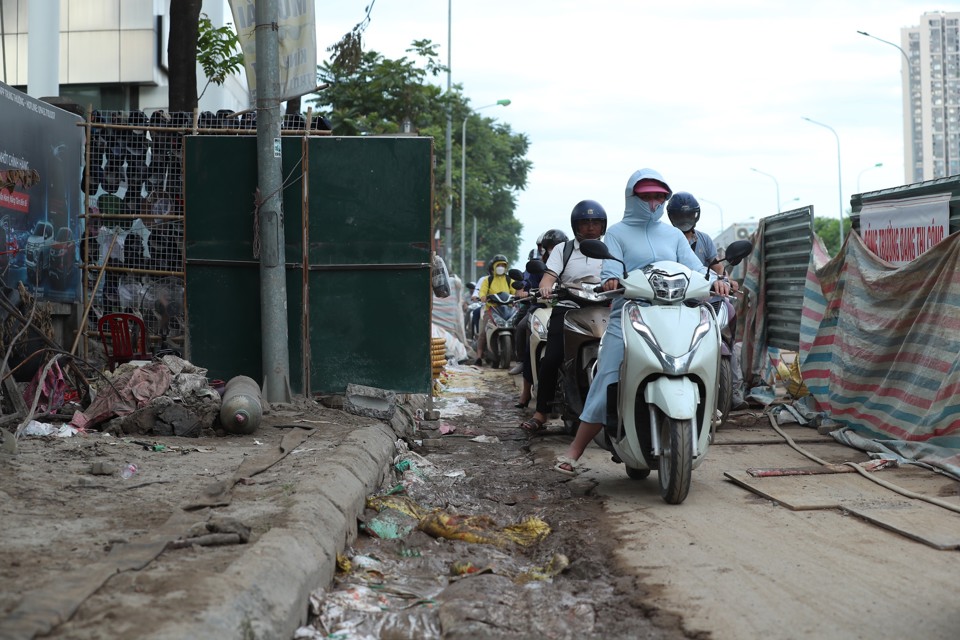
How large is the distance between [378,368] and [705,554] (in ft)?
15.8

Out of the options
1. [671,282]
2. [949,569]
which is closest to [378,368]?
[671,282]

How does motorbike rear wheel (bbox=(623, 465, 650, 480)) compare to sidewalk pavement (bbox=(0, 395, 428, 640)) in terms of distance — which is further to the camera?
motorbike rear wheel (bbox=(623, 465, 650, 480))

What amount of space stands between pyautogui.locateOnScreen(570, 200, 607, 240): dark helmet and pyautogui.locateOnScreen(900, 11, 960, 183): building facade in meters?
130

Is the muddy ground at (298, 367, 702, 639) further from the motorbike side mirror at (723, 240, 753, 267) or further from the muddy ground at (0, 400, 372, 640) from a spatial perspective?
the motorbike side mirror at (723, 240, 753, 267)

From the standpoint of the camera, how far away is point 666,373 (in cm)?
621

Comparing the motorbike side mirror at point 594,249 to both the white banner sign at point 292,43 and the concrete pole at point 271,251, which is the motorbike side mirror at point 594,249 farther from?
the white banner sign at point 292,43

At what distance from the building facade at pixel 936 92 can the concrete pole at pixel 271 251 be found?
13134 cm

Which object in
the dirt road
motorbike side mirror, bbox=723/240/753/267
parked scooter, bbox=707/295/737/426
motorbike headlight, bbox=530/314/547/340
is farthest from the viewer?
motorbike headlight, bbox=530/314/547/340

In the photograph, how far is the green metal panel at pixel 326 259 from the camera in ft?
30.5

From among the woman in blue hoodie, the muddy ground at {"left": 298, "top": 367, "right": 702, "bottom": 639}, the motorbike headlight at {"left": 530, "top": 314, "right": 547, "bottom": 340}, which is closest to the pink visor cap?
the woman in blue hoodie

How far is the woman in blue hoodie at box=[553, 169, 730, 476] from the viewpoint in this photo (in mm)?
6730

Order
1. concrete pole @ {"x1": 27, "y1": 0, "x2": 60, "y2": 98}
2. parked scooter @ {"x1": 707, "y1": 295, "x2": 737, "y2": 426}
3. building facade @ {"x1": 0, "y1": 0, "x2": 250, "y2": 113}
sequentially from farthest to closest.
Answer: building facade @ {"x1": 0, "y1": 0, "x2": 250, "y2": 113} → concrete pole @ {"x1": 27, "y1": 0, "x2": 60, "y2": 98} → parked scooter @ {"x1": 707, "y1": 295, "x2": 737, "y2": 426}

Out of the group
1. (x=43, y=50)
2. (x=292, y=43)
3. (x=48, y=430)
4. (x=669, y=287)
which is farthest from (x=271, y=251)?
(x=43, y=50)

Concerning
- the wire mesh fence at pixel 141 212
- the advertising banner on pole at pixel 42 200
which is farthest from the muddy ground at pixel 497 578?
the advertising banner on pole at pixel 42 200
